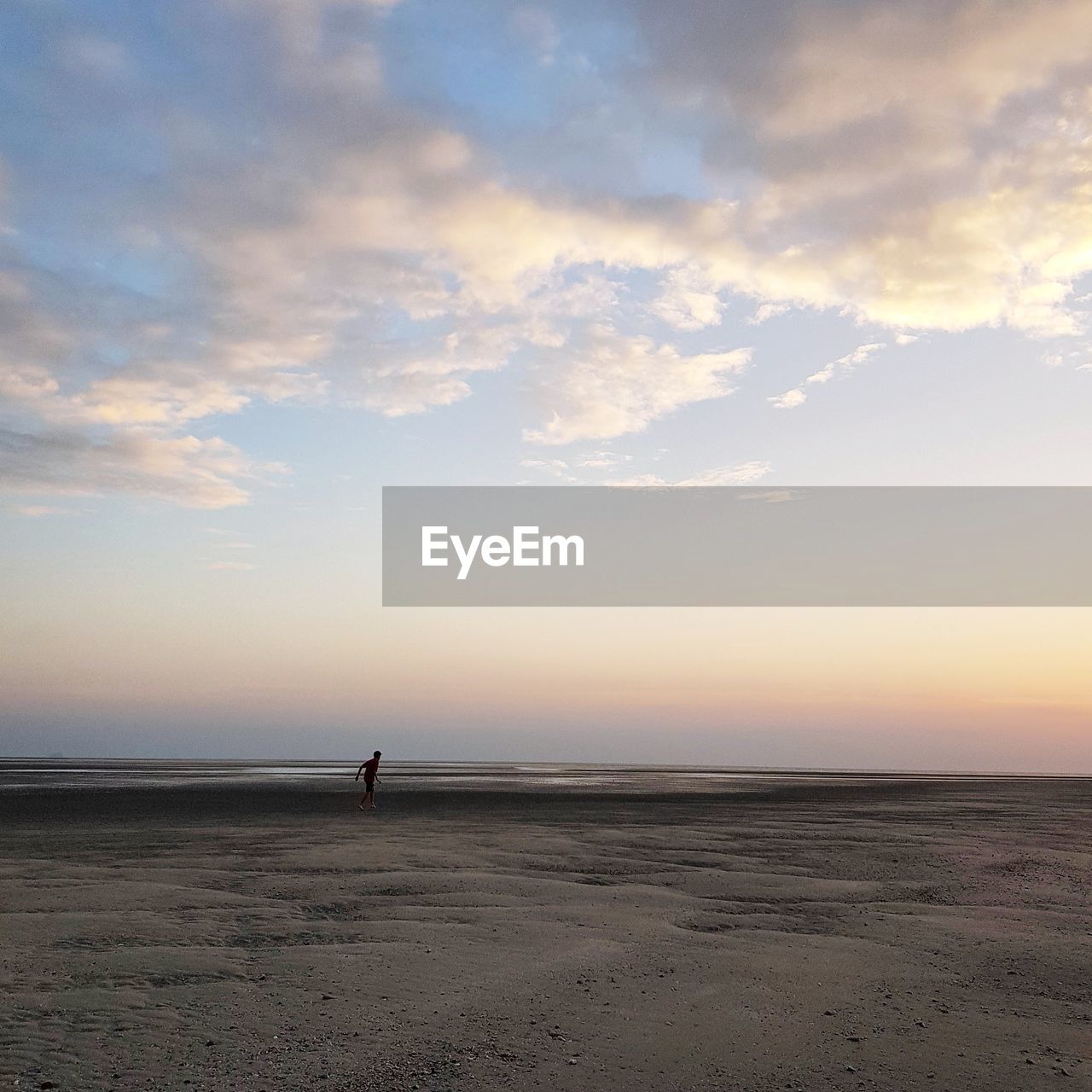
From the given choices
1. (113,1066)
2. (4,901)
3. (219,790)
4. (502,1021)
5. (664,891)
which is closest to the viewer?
(113,1066)

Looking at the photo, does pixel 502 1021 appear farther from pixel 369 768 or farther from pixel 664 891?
pixel 369 768

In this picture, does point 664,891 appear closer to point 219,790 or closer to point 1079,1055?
point 1079,1055

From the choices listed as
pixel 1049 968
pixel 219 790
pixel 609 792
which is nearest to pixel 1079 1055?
pixel 1049 968

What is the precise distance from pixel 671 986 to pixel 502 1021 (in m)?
2.32

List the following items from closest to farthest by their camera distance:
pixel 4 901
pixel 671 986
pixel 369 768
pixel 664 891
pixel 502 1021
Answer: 1. pixel 502 1021
2. pixel 671 986
3. pixel 4 901
4. pixel 664 891
5. pixel 369 768

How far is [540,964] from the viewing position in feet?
35.3

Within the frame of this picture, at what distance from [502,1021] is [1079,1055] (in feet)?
18.5

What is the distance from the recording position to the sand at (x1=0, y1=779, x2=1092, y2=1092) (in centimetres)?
780

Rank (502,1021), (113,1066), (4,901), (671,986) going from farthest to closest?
(4,901) → (671,986) → (502,1021) → (113,1066)

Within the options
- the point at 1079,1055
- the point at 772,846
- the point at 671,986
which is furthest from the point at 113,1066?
the point at 772,846

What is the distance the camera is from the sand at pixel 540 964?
7805 mm

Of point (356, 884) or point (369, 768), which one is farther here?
point (369, 768)

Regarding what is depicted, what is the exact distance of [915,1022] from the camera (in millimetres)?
9078

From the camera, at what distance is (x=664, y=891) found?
1545 centimetres
